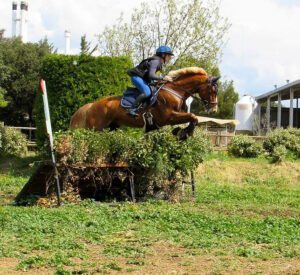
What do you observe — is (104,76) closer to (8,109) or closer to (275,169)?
(275,169)

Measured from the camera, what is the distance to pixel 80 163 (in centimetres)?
940

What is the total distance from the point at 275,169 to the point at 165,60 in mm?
7501

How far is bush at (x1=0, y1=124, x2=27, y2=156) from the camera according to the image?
18.9 metres

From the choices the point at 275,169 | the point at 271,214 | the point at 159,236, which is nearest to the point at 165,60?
the point at 271,214

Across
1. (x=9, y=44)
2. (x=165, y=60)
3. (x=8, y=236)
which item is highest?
(x=9, y=44)

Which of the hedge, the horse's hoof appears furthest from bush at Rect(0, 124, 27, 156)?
the horse's hoof

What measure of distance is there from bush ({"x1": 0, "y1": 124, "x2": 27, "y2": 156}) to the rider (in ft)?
32.5

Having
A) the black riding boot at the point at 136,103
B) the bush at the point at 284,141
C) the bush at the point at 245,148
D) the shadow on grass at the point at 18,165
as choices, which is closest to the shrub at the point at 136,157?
the black riding boot at the point at 136,103

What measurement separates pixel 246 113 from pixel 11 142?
83.7ft

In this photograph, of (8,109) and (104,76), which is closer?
(104,76)

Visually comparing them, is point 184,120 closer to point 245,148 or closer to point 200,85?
point 200,85

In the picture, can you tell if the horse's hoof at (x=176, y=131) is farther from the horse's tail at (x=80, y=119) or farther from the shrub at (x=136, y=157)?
the horse's tail at (x=80, y=119)

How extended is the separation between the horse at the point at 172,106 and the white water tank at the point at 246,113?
98.9 ft

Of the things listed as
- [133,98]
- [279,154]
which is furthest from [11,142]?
[279,154]
